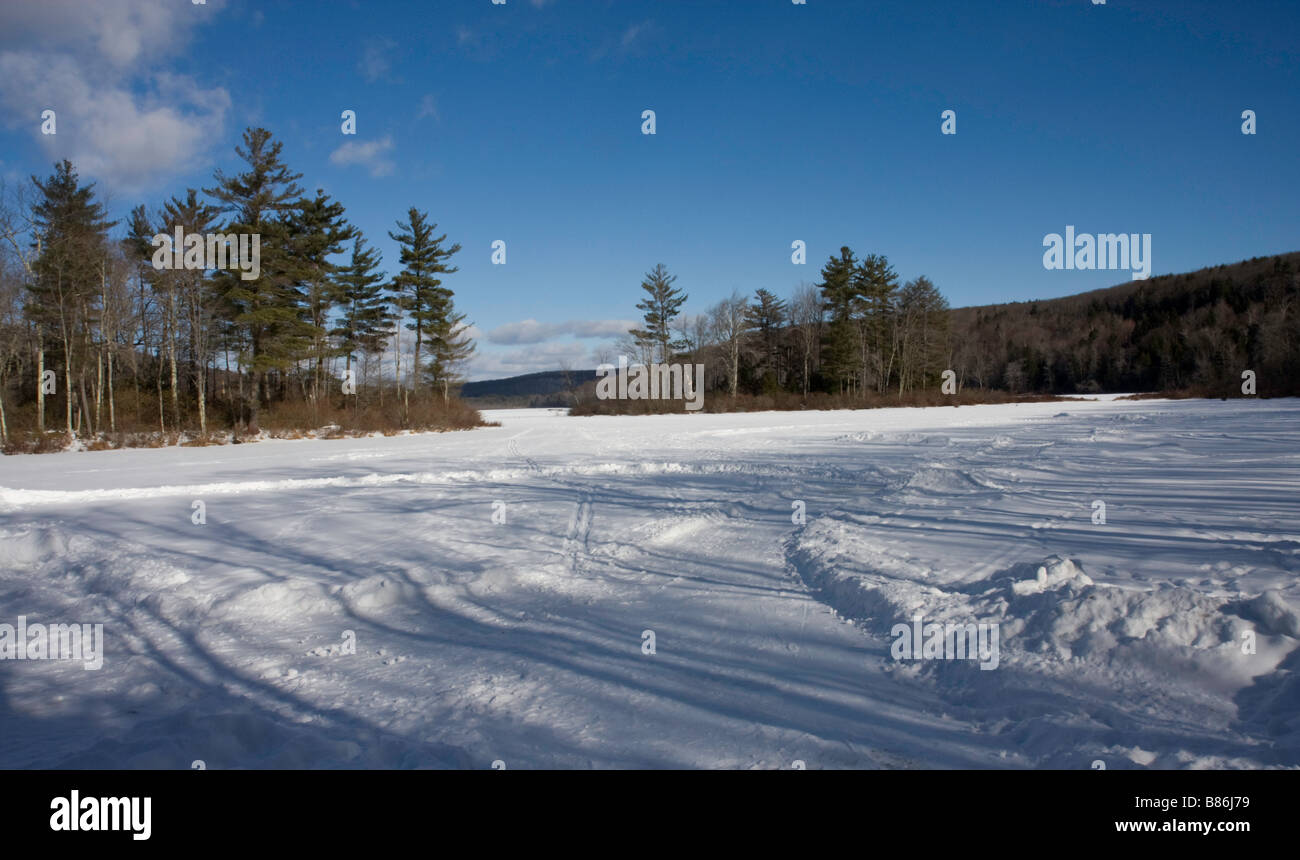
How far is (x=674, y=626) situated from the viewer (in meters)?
4.57

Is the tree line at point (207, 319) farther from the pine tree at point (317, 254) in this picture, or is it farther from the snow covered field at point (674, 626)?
the snow covered field at point (674, 626)

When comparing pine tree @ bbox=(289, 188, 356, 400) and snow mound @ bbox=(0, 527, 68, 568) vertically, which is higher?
pine tree @ bbox=(289, 188, 356, 400)

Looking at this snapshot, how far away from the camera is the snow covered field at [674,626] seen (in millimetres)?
2988

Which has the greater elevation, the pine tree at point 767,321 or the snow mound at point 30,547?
the pine tree at point 767,321

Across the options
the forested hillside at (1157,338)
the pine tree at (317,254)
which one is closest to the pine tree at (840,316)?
the forested hillside at (1157,338)

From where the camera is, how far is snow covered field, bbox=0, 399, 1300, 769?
299 cm

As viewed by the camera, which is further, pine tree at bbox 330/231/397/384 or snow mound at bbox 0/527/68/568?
pine tree at bbox 330/231/397/384

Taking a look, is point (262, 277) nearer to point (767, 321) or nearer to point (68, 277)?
point (68, 277)

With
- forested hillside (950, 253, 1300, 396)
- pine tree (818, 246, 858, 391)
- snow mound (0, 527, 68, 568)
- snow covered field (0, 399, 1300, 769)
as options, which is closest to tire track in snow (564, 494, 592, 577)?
snow covered field (0, 399, 1300, 769)

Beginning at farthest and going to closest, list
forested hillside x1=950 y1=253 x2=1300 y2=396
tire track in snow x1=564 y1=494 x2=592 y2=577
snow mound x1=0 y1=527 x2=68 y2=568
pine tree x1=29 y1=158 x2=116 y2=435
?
1. forested hillside x1=950 y1=253 x2=1300 y2=396
2. pine tree x1=29 y1=158 x2=116 y2=435
3. snow mound x1=0 y1=527 x2=68 y2=568
4. tire track in snow x1=564 y1=494 x2=592 y2=577

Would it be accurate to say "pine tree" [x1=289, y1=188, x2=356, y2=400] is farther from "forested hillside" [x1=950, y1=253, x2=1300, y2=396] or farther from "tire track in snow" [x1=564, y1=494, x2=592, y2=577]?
"forested hillside" [x1=950, y1=253, x2=1300, y2=396]

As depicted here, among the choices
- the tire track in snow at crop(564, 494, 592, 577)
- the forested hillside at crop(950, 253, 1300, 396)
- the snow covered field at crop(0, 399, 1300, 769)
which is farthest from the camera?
the forested hillside at crop(950, 253, 1300, 396)

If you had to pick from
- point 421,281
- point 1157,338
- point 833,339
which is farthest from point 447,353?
point 1157,338
